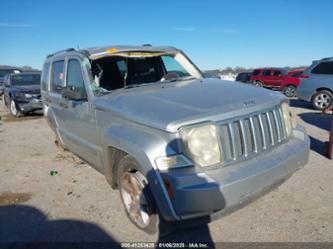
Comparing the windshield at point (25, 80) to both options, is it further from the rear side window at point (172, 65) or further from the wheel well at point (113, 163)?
the wheel well at point (113, 163)

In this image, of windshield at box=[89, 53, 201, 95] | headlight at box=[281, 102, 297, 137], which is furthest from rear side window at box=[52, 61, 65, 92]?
headlight at box=[281, 102, 297, 137]

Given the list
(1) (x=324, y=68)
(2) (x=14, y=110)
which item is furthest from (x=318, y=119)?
(2) (x=14, y=110)

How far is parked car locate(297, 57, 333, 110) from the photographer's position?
10.3 metres

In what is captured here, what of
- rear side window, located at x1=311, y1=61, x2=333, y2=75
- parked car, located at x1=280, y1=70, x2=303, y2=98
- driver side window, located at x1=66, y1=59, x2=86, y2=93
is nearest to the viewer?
driver side window, located at x1=66, y1=59, x2=86, y2=93

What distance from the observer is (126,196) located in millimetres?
3348

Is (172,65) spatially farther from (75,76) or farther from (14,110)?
(14,110)

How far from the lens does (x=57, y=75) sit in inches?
202

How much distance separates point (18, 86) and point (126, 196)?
1072cm

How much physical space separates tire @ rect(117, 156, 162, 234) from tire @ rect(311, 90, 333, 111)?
934 cm

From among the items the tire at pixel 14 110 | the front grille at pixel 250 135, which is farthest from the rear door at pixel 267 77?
the front grille at pixel 250 135

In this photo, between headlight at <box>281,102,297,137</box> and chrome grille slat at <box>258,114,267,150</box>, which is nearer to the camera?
chrome grille slat at <box>258,114,267,150</box>

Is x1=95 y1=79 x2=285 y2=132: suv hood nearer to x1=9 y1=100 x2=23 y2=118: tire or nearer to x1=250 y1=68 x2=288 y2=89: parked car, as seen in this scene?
x1=9 y1=100 x2=23 y2=118: tire

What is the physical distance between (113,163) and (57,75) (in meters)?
2.49

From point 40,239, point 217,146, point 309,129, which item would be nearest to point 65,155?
point 40,239
